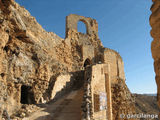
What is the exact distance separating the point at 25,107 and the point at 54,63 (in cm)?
620

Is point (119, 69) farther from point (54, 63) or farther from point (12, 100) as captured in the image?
point (12, 100)

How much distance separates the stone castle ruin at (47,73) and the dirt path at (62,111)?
0.14m

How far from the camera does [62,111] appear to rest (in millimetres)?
9406

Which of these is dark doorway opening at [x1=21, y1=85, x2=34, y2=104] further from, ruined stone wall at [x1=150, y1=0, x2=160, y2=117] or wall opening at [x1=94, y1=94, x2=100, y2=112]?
ruined stone wall at [x1=150, y1=0, x2=160, y2=117]

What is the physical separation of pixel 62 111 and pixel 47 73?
4.72m

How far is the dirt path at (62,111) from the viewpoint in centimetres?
860

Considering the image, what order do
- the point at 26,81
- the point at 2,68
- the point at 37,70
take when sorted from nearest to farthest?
the point at 2,68 < the point at 26,81 < the point at 37,70

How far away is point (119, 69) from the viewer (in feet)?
69.0

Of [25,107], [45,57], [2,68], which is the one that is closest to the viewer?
[2,68]

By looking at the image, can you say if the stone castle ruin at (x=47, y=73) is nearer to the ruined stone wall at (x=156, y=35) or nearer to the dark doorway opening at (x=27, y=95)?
the dark doorway opening at (x=27, y=95)

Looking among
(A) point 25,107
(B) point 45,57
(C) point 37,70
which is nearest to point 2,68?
(A) point 25,107

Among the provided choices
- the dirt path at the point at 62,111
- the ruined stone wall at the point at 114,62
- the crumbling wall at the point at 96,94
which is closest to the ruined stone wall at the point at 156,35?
the crumbling wall at the point at 96,94

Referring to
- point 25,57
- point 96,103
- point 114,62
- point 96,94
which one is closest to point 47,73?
point 25,57

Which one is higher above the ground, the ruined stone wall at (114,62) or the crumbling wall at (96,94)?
the ruined stone wall at (114,62)
